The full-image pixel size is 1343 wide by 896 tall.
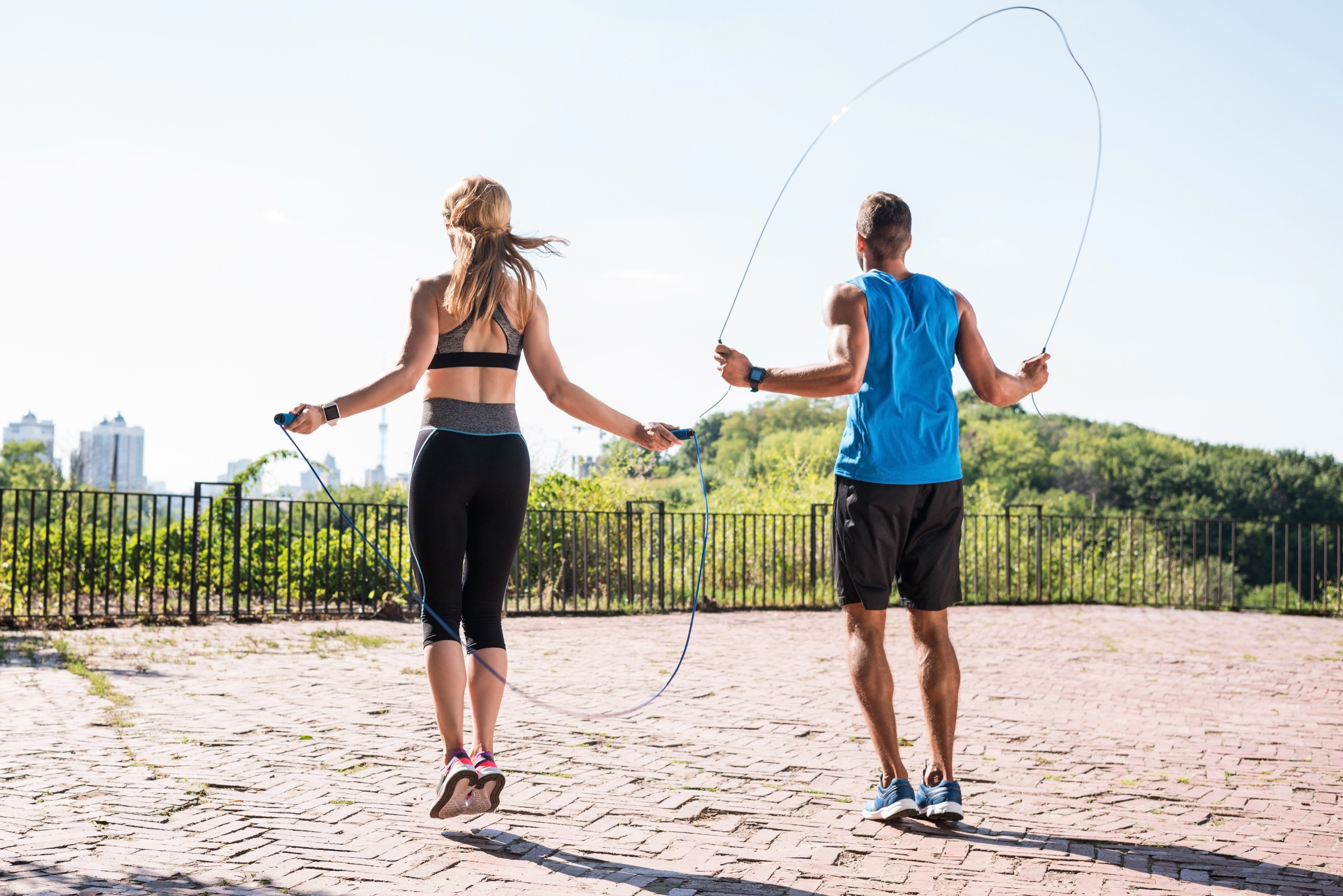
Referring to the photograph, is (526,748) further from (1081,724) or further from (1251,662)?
(1251,662)

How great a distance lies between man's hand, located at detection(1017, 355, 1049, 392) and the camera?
3.76m

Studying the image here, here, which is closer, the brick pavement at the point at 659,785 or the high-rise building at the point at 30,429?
the brick pavement at the point at 659,785

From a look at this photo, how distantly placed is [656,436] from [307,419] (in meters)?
1.11

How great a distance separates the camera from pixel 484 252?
331 cm

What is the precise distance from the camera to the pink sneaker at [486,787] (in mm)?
3066

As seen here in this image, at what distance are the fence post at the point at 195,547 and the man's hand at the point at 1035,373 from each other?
900cm

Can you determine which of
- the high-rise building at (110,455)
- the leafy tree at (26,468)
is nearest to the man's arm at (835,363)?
the leafy tree at (26,468)

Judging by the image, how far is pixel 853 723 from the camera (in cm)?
526

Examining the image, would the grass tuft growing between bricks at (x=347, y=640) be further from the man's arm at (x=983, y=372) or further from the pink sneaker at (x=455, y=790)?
the man's arm at (x=983, y=372)

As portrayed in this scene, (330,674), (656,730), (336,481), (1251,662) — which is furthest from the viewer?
(336,481)

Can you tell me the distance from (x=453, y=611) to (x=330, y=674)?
4117 millimetres

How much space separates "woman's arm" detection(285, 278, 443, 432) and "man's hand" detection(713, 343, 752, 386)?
0.95m

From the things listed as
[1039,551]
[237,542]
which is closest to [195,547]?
[237,542]

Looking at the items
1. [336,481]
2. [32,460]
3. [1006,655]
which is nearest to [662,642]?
[1006,655]
